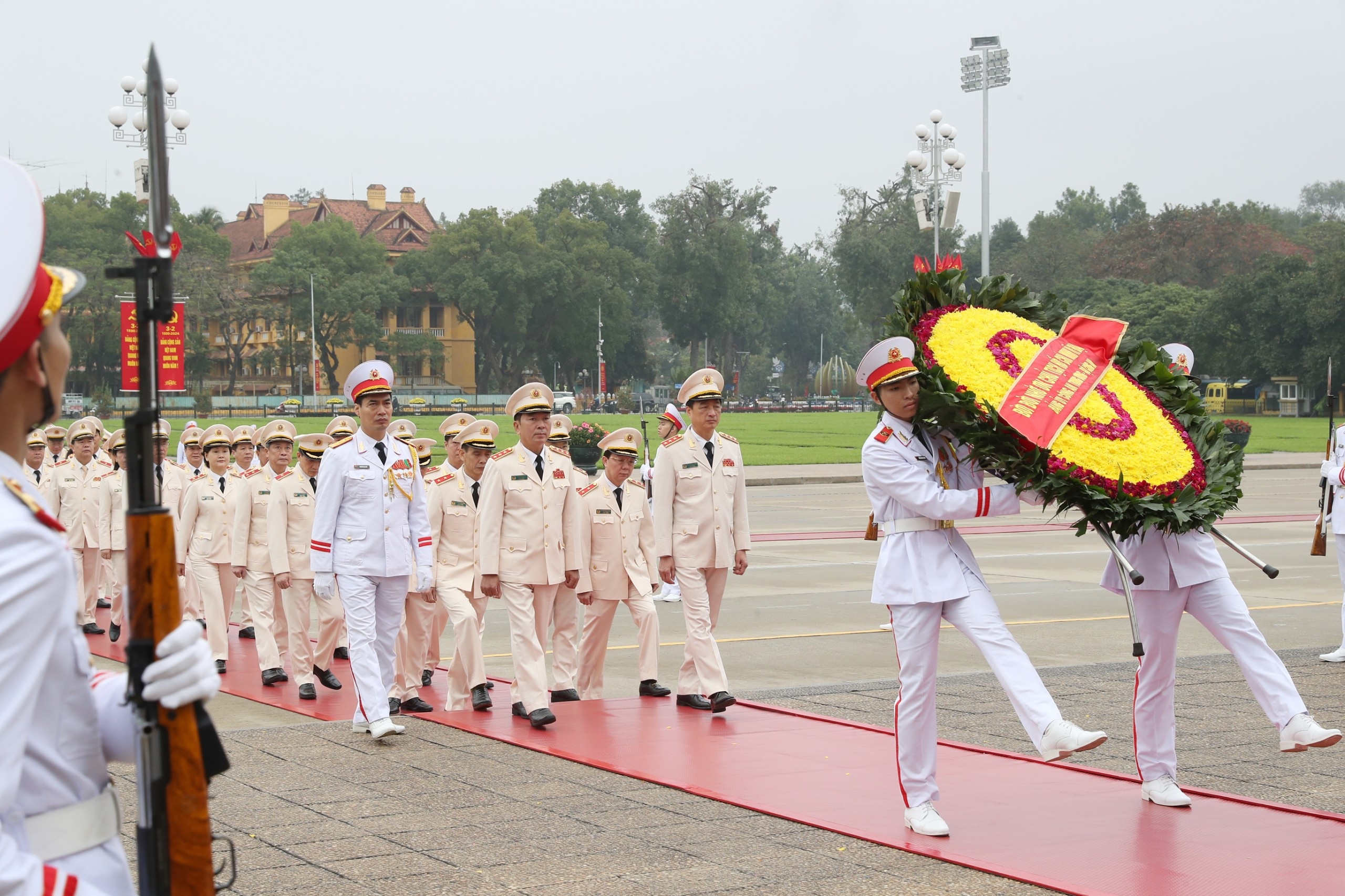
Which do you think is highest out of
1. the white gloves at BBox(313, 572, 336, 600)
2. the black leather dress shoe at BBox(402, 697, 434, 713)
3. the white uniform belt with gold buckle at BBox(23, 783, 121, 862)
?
the white uniform belt with gold buckle at BBox(23, 783, 121, 862)

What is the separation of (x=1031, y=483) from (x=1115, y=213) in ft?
573

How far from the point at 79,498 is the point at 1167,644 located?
11.4m

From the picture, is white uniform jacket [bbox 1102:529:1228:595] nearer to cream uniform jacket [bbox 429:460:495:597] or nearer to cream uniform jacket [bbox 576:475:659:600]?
cream uniform jacket [bbox 576:475:659:600]

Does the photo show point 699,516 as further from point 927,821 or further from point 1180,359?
point 927,821

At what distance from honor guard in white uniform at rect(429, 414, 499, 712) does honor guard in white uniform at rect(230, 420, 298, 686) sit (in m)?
1.36

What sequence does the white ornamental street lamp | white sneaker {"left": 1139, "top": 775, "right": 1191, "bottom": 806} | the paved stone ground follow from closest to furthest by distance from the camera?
the paved stone ground → white sneaker {"left": 1139, "top": 775, "right": 1191, "bottom": 806} → the white ornamental street lamp

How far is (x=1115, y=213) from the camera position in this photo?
170 m

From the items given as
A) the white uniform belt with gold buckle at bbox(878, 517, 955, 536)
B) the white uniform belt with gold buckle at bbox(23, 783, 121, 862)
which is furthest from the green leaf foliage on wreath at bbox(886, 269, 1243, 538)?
the white uniform belt with gold buckle at bbox(23, 783, 121, 862)

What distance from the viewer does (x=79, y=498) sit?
1416cm

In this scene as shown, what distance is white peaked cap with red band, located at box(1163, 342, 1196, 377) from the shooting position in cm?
703

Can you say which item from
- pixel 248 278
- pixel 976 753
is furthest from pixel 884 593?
pixel 248 278

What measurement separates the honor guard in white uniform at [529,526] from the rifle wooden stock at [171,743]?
6431mm

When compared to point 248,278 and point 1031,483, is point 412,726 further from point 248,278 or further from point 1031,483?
point 248,278

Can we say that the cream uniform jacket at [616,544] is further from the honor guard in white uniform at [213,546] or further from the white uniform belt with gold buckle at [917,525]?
the white uniform belt with gold buckle at [917,525]
